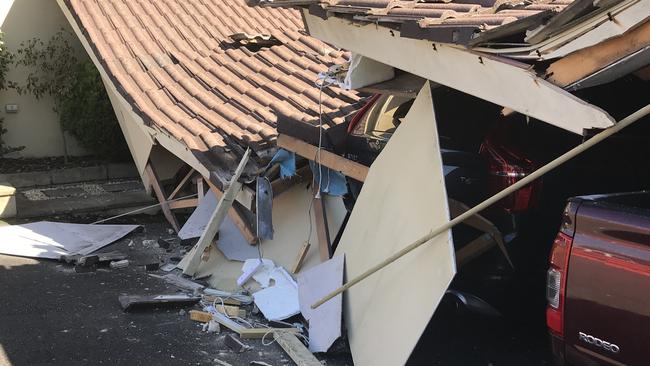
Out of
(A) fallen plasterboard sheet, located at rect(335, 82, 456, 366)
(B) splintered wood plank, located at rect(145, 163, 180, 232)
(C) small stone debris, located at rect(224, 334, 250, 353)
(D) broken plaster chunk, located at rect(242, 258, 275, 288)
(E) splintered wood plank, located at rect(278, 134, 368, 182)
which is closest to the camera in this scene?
(A) fallen plasterboard sheet, located at rect(335, 82, 456, 366)

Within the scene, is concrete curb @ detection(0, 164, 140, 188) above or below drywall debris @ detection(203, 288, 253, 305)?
above

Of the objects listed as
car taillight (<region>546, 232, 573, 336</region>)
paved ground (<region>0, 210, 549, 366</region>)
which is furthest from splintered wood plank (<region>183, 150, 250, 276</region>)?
car taillight (<region>546, 232, 573, 336</region>)

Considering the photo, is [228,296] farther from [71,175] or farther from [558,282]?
[71,175]

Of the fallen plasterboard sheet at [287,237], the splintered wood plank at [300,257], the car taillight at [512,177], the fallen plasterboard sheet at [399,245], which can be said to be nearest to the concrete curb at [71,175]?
A: the fallen plasterboard sheet at [287,237]

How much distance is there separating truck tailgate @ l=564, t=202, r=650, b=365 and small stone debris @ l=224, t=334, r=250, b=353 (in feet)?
8.70

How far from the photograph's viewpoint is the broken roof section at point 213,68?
285 inches

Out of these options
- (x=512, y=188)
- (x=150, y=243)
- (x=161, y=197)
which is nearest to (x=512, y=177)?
(x=512, y=188)

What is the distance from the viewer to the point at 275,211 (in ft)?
22.7

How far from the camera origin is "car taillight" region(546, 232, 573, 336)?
3.40 metres

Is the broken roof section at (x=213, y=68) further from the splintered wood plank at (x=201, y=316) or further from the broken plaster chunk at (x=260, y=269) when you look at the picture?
the splintered wood plank at (x=201, y=316)

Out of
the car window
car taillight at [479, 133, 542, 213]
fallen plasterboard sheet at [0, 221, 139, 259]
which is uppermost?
the car window

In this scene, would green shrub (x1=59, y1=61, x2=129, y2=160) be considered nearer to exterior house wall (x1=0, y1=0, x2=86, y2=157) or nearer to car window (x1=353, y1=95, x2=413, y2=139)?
exterior house wall (x1=0, y1=0, x2=86, y2=157)

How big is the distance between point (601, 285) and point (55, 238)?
647 cm

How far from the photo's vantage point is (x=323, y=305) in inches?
211
